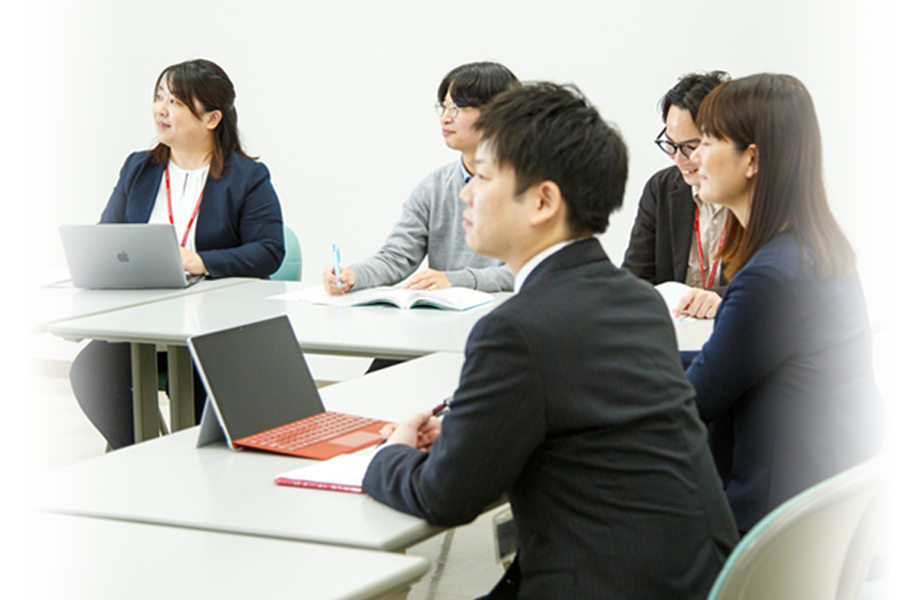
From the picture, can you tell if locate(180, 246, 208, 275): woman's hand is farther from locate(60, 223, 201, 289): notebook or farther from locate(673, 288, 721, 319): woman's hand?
locate(673, 288, 721, 319): woman's hand

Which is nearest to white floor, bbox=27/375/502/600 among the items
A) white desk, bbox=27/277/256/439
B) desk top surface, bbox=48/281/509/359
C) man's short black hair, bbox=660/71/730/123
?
desk top surface, bbox=48/281/509/359

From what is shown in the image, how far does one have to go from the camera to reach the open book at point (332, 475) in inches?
53.6

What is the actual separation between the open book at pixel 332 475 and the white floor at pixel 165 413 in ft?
3.03

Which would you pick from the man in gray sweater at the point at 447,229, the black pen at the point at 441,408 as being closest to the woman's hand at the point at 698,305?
the man in gray sweater at the point at 447,229

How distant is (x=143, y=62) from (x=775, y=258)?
404 centimetres

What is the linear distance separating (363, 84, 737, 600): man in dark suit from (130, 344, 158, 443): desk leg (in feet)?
5.03

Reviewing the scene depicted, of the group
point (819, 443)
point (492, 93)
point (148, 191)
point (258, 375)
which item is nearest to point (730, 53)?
point (492, 93)

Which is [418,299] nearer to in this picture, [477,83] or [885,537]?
[477,83]

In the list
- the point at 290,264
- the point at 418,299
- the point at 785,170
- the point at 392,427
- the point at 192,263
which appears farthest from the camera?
the point at 290,264

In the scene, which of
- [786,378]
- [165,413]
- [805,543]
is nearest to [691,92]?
[786,378]

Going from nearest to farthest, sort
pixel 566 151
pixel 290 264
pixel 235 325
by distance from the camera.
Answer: pixel 566 151, pixel 235 325, pixel 290 264

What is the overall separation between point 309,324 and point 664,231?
1.20 m

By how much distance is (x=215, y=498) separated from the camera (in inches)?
52.8

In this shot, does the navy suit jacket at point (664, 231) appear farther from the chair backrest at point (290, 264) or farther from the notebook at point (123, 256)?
the notebook at point (123, 256)
